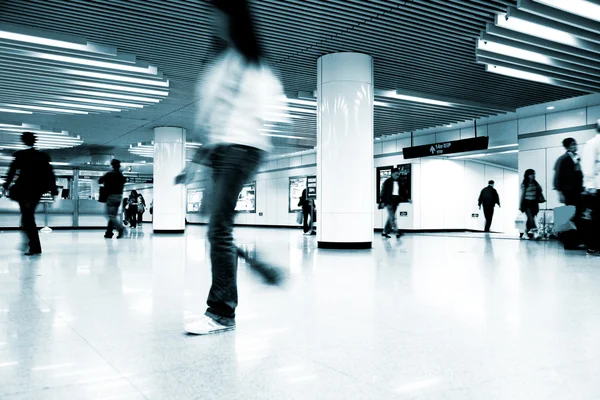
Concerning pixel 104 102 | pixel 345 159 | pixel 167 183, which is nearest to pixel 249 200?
pixel 167 183

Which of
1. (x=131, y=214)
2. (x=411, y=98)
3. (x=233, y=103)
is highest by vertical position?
(x=411, y=98)

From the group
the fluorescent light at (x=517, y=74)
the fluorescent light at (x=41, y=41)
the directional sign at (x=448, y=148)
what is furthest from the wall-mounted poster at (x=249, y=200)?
the fluorescent light at (x=41, y=41)

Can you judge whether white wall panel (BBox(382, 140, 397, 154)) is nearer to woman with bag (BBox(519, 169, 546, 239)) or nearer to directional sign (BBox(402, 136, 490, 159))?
directional sign (BBox(402, 136, 490, 159))

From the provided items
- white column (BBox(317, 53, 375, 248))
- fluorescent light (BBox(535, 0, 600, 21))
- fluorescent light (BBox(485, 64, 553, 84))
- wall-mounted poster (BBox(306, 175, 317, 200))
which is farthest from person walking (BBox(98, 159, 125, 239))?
wall-mounted poster (BBox(306, 175, 317, 200))

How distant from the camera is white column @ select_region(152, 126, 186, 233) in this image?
18062 millimetres

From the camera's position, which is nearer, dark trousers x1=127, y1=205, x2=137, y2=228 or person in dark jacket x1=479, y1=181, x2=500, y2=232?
person in dark jacket x1=479, y1=181, x2=500, y2=232

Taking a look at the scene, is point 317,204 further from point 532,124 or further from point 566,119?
point 532,124

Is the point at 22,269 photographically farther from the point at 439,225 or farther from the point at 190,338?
the point at 439,225

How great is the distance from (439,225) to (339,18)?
14.2 m

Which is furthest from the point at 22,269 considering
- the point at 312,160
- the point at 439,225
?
the point at 312,160

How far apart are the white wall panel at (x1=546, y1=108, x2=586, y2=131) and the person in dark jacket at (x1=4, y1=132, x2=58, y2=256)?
1450cm

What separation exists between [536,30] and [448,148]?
960cm

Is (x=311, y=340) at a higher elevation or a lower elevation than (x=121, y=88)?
lower

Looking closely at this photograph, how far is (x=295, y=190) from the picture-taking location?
89.1ft
